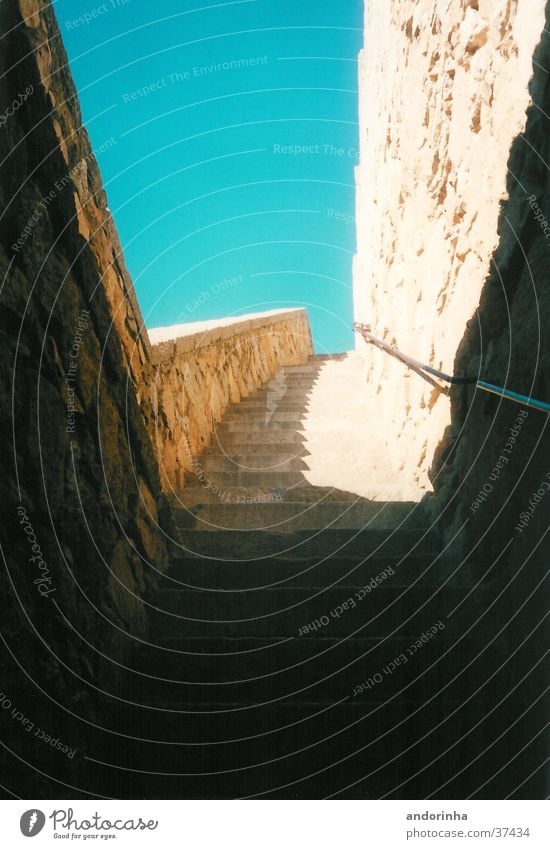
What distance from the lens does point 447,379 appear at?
3.49 meters

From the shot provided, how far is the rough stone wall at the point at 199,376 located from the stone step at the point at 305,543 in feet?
2.24

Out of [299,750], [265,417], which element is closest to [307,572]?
[299,750]

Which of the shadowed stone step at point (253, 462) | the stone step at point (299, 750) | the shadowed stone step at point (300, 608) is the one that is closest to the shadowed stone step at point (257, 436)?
the shadowed stone step at point (253, 462)

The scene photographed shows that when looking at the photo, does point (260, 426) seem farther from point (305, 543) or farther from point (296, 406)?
point (305, 543)

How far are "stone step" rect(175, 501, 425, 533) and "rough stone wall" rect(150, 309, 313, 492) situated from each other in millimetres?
361

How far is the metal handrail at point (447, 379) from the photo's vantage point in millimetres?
2283

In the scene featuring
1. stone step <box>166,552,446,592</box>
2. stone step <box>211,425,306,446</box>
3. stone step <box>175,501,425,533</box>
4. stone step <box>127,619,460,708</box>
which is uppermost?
stone step <box>211,425,306,446</box>

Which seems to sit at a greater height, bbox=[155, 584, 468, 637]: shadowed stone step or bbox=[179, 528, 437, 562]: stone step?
Result: bbox=[179, 528, 437, 562]: stone step

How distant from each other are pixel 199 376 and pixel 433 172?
8.51ft

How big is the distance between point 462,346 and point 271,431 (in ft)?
8.33

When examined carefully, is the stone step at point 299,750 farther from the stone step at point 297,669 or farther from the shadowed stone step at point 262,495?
the shadowed stone step at point 262,495

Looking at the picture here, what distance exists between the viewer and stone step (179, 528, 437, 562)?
3537 mm

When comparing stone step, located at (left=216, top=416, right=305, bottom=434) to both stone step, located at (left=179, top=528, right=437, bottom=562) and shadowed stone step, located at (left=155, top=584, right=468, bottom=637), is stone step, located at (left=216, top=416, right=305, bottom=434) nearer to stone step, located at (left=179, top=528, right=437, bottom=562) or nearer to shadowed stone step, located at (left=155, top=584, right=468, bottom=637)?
stone step, located at (left=179, top=528, right=437, bottom=562)

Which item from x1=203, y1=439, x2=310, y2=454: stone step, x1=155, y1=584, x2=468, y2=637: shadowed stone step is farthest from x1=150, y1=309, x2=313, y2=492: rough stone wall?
x1=155, y1=584, x2=468, y2=637: shadowed stone step
